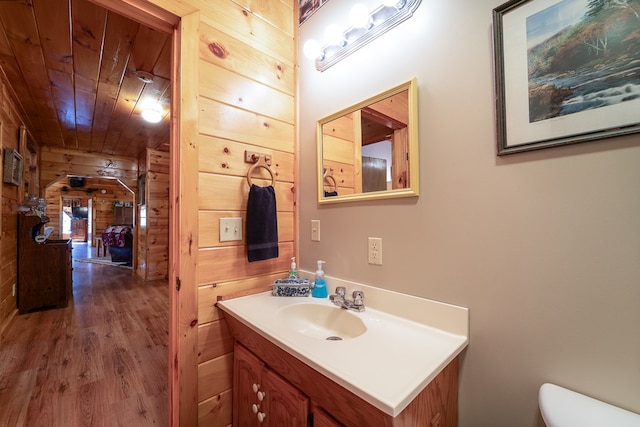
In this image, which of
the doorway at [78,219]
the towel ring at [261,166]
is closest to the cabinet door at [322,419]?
the towel ring at [261,166]

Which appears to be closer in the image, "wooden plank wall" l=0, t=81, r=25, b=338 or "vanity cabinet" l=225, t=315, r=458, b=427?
"vanity cabinet" l=225, t=315, r=458, b=427

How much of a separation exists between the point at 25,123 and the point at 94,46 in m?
2.42

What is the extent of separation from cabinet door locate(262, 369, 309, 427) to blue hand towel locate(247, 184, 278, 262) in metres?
0.51

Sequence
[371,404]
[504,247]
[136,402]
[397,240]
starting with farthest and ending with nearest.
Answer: [136,402], [397,240], [504,247], [371,404]

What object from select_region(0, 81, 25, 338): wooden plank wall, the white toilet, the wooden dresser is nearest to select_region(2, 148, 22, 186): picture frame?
select_region(0, 81, 25, 338): wooden plank wall

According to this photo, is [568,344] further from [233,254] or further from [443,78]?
[233,254]

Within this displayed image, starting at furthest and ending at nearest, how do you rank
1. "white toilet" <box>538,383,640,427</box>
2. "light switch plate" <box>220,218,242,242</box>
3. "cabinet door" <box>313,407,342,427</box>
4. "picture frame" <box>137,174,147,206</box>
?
"picture frame" <box>137,174,147,206</box>
"light switch plate" <box>220,218,242,242</box>
"cabinet door" <box>313,407,342,427</box>
"white toilet" <box>538,383,640,427</box>

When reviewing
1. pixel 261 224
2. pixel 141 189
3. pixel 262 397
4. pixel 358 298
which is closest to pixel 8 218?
pixel 141 189

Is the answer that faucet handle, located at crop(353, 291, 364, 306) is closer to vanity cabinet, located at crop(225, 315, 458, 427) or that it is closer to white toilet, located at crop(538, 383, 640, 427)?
vanity cabinet, located at crop(225, 315, 458, 427)

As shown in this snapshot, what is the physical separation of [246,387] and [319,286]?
0.51 m

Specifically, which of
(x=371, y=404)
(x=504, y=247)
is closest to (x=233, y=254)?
(x=371, y=404)

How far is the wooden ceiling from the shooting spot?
4.97ft

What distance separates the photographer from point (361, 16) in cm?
115

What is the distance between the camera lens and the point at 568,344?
0.69 metres
